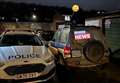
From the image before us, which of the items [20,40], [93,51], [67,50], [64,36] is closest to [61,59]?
[67,50]

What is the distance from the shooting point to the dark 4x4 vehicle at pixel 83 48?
29.1ft

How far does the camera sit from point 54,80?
23.2 ft

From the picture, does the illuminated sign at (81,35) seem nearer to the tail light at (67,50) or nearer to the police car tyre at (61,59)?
the tail light at (67,50)

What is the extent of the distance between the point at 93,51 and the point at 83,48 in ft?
1.18

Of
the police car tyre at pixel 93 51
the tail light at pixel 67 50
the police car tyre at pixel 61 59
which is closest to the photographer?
the police car tyre at pixel 93 51

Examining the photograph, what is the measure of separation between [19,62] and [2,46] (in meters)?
1.89

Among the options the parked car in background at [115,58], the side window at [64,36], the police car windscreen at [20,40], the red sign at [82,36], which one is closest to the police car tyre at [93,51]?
the red sign at [82,36]

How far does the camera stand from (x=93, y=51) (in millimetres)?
8930

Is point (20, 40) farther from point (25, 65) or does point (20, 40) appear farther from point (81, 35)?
point (25, 65)

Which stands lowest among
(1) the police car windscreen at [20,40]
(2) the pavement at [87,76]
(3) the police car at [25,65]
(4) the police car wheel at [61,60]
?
(2) the pavement at [87,76]

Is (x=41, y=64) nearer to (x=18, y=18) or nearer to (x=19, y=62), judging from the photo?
(x=19, y=62)

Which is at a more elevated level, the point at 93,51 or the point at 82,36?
the point at 82,36

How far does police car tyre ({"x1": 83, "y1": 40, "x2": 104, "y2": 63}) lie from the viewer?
880cm

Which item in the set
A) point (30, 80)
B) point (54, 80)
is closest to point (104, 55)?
point (54, 80)
